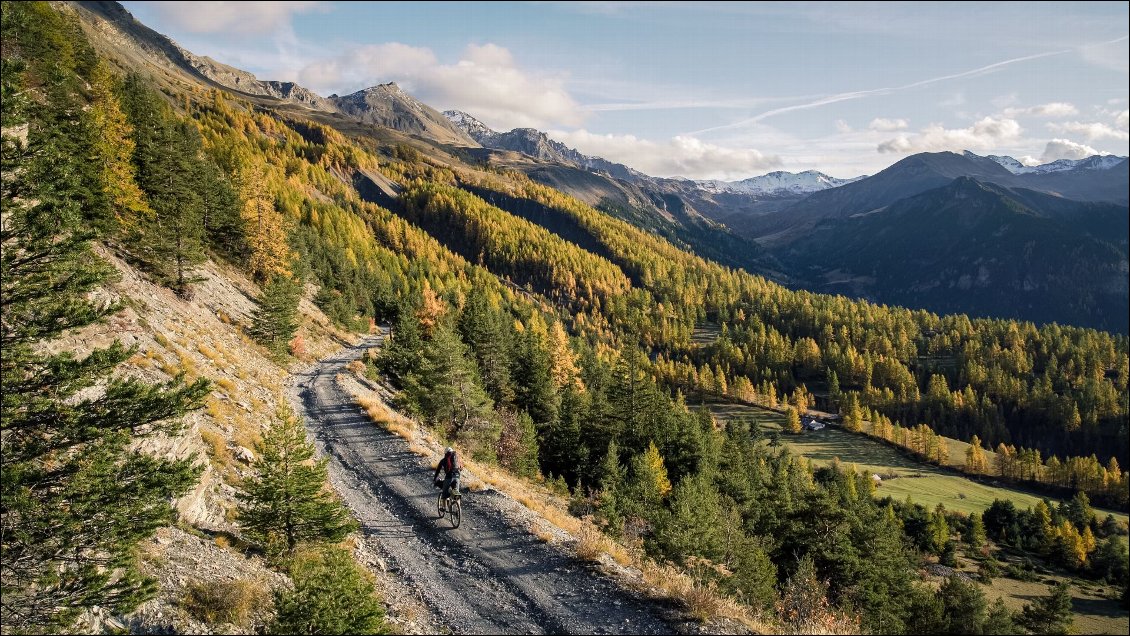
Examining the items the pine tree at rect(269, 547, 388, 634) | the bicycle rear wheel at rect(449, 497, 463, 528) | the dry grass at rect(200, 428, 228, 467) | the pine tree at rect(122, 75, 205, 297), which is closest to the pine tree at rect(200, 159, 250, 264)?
the pine tree at rect(122, 75, 205, 297)

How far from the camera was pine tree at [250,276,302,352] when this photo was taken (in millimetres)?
41594

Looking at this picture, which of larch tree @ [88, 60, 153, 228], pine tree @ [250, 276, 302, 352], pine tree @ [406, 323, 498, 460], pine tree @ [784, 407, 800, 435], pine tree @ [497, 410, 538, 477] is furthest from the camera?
pine tree @ [784, 407, 800, 435]

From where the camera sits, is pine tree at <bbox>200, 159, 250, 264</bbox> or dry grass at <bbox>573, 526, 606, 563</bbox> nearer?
dry grass at <bbox>573, 526, 606, 563</bbox>

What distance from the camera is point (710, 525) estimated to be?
31312 millimetres

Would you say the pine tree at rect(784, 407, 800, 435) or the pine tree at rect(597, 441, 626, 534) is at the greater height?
the pine tree at rect(597, 441, 626, 534)

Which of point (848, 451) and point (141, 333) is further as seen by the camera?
point (848, 451)

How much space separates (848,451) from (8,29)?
567 ft

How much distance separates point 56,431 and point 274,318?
36.6 meters

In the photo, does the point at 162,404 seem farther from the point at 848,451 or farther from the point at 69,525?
the point at 848,451

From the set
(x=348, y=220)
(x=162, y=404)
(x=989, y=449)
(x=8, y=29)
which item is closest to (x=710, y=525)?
(x=162, y=404)

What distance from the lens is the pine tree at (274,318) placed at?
41594 mm

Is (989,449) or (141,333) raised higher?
(141,333)

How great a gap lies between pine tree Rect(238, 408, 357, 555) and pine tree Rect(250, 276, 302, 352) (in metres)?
32.0

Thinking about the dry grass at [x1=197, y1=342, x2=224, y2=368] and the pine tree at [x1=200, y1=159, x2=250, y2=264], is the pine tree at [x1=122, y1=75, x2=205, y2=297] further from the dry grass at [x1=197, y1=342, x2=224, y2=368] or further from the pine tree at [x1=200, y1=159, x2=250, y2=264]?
the dry grass at [x1=197, y1=342, x2=224, y2=368]
